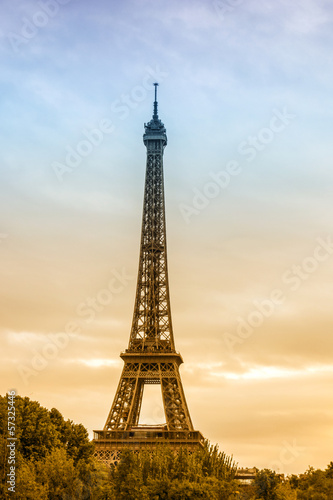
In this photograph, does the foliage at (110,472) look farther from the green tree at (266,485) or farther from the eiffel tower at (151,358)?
the eiffel tower at (151,358)

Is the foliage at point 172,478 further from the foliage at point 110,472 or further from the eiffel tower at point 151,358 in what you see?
the eiffel tower at point 151,358

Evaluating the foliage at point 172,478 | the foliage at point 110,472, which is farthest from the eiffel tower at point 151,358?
the foliage at point 172,478

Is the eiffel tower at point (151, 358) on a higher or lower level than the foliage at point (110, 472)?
higher

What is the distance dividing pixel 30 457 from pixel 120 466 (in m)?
13.3

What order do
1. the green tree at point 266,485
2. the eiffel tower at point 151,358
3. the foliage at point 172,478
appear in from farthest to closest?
1. the eiffel tower at point 151,358
2. the green tree at point 266,485
3. the foliage at point 172,478

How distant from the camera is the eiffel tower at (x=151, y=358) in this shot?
105375 mm

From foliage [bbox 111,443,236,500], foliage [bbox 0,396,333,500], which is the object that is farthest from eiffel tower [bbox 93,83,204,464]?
foliage [bbox 111,443,236,500]

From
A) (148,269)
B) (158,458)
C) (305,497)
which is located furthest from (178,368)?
(158,458)

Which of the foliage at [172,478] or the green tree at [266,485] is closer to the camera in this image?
the foliage at [172,478]

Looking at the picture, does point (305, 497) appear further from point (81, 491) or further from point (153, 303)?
point (153, 303)

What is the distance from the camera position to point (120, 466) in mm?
63688

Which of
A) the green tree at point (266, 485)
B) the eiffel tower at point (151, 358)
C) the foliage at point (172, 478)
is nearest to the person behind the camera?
the foliage at point (172, 478)

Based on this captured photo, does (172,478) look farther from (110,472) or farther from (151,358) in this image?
(151,358)

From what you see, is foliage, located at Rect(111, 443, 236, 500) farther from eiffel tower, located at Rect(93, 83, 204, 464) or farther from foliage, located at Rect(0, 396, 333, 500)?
eiffel tower, located at Rect(93, 83, 204, 464)
